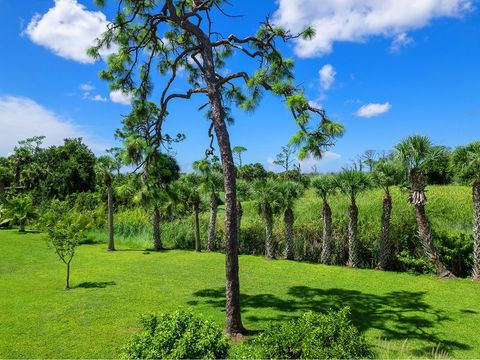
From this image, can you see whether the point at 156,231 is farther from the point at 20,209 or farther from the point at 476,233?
the point at 476,233

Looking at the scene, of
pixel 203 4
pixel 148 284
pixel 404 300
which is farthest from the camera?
pixel 148 284

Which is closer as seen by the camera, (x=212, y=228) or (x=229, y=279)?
(x=229, y=279)

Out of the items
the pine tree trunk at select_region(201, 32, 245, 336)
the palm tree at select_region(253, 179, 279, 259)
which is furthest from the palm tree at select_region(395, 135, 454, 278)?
the pine tree trunk at select_region(201, 32, 245, 336)

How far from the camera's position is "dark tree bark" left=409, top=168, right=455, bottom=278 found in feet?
43.6

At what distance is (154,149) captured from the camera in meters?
8.76

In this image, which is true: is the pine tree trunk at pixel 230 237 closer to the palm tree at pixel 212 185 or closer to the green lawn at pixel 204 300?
the green lawn at pixel 204 300

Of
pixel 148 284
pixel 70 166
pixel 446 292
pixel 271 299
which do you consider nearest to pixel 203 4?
pixel 271 299

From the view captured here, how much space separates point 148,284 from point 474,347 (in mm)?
9151

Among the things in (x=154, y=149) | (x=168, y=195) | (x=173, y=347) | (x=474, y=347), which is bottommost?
(x=474, y=347)

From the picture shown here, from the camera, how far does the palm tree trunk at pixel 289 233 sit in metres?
17.0

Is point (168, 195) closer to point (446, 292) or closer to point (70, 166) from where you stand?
point (446, 292)

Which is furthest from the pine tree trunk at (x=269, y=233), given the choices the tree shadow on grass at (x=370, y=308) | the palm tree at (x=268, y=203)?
the tree shadow on grass at (x=370, y=308)

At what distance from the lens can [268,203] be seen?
56.7 feet

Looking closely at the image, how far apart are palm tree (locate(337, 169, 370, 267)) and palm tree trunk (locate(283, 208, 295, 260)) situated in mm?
2621
